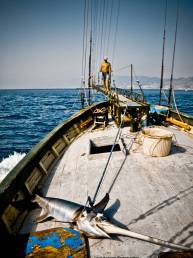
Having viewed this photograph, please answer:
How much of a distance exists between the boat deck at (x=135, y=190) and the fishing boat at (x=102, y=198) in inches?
0.5

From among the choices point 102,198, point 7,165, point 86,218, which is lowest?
point 7,165

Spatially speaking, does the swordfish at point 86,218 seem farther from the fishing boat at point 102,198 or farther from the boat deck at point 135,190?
the boat deck at point 135,190

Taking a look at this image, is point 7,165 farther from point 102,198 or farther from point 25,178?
point 102,198

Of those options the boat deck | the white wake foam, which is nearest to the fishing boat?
the boat deck

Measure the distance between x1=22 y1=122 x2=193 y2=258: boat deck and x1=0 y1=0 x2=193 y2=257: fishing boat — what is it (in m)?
0.01

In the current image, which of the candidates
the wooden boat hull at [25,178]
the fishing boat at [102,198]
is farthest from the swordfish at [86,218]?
the wooden boat hull at [25,178]

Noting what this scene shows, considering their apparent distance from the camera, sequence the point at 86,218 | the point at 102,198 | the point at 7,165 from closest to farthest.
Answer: the point at 86,218 < the point at 102,198 < the point at 7,165

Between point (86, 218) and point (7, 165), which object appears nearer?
point (86, 218)

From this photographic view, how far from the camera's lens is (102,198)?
3.79 m

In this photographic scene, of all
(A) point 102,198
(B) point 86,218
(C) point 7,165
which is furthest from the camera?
(C) point 7,165

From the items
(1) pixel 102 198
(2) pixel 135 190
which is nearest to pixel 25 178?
(1) pixel 102 198

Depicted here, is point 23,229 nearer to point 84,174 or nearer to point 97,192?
point 97,192

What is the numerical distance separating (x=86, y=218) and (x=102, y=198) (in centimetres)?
101

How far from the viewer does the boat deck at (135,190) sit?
8.93 feet
